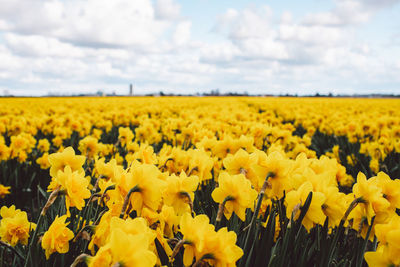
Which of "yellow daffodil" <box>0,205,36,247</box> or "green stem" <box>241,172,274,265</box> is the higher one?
"green stem" <box>241,172,274,265</box>

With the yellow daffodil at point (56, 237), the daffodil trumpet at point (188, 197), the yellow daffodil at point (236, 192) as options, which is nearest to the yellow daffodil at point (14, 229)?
the yellow daffodil at point (56, 237)

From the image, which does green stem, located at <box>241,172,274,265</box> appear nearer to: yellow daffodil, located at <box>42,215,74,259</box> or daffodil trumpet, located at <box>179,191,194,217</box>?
daffodil trumpet, located at <box>179,191,194,217</box>

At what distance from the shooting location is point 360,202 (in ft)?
4.18

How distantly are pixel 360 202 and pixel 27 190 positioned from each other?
4440 mm

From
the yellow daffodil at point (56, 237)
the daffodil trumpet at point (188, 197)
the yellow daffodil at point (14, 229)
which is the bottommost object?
the yellow daffodil at point (14, 229)

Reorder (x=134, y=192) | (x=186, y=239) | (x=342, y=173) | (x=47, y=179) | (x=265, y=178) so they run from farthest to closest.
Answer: (x=47, y=179) < (x=342, y=173) < (x=265, y=178) < (x=134, y=192) < (x=186, y=239)

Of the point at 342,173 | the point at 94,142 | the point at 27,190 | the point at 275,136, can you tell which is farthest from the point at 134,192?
the point at 27,190

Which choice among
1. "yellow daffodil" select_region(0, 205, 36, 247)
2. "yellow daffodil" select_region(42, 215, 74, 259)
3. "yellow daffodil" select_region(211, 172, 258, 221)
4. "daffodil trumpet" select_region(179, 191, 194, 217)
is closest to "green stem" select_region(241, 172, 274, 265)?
"yellow daffodil" select_region(211, 172, 258, 221)

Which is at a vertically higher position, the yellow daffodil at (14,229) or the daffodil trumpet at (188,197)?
the daffodil trumpet at (188,197)

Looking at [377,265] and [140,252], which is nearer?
[140,252]

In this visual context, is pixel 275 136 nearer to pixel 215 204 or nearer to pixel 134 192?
pixel 215 204

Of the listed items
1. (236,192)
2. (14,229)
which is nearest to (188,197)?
(236,192)

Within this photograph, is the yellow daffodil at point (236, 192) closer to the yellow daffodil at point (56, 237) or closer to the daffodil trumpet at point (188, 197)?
the daffodil trumpet at point (188, 197)

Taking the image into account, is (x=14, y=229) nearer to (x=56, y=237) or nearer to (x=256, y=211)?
(x=56, y=237)
